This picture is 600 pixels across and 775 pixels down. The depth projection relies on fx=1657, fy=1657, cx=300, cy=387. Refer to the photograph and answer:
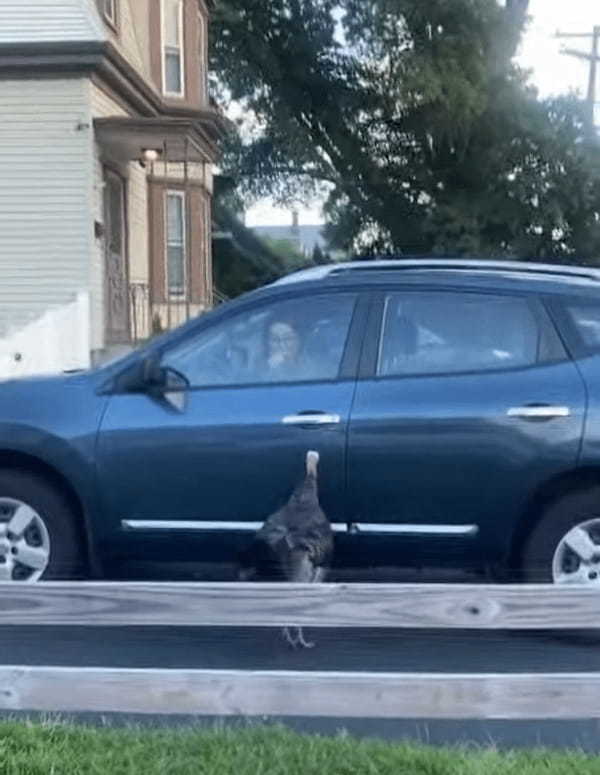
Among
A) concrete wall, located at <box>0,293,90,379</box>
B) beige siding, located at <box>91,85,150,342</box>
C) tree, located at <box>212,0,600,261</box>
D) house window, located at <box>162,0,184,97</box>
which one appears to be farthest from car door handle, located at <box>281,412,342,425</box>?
tree, located at <box>212,0,600,261</box>

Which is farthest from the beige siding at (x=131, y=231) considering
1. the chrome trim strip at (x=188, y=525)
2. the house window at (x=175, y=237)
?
the chrome trim strip at (x=188, y=525)

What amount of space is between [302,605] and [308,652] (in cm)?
212

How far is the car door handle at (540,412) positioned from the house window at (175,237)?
18.9m

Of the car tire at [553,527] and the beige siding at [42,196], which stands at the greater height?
the beige siding at [42,196]

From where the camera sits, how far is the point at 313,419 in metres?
7.89

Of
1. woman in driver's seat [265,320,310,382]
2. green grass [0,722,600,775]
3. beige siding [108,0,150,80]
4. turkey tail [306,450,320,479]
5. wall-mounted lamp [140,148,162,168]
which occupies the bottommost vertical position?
green grass [0,722,600,775]

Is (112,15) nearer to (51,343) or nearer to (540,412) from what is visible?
(51,343)

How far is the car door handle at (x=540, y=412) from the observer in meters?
7.80

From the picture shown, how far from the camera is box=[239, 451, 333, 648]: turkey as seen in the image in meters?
7.41

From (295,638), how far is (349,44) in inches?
1227

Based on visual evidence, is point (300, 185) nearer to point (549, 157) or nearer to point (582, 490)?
point (549, 157)

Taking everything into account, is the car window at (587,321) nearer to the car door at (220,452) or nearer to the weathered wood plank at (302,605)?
the car door at (220,452)

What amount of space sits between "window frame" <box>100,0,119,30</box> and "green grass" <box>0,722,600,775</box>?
675 inches

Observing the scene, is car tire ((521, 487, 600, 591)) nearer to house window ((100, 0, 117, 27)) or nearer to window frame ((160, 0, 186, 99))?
house window ((100, 0, 117, 27))
